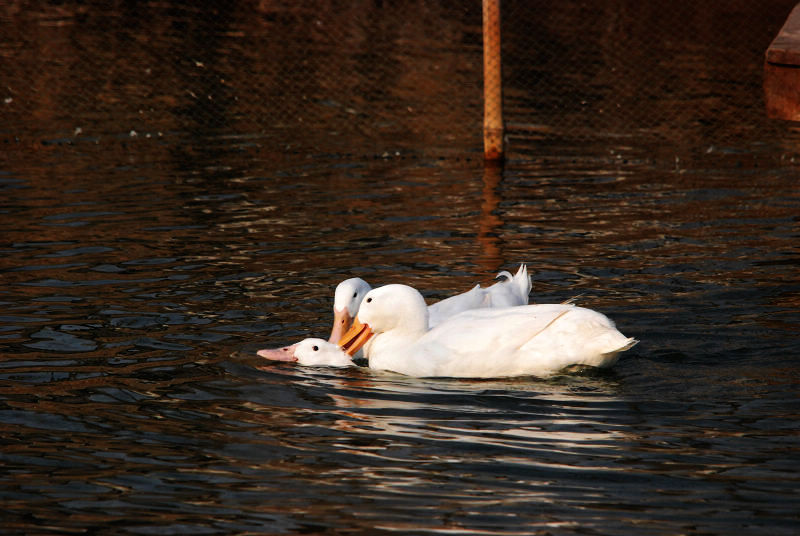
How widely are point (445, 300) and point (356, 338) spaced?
2.45 ft

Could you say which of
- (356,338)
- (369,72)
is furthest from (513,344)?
(369,72)

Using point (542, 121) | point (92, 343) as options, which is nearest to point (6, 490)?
point (92, 343)

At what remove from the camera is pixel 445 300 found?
28.8 feet

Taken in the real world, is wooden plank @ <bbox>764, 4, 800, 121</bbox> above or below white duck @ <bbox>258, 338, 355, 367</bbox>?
above

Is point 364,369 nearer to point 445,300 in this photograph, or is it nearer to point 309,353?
point 309,353

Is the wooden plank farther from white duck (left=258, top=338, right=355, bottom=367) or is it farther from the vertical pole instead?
the vertical pole

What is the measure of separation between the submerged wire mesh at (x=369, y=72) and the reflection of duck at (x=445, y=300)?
791cm

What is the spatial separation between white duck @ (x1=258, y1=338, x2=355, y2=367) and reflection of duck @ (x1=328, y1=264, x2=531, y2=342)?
360 mm

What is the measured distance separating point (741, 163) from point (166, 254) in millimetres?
7847

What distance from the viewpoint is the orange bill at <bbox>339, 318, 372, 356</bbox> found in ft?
27.5

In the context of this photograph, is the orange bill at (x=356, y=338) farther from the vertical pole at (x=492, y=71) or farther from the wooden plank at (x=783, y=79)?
the vertical pole at (x=492, y=71)

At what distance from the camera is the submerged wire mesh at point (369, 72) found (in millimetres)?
18297

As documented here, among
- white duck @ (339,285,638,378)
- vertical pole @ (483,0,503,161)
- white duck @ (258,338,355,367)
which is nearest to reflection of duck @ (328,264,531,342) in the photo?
white duck @ (258,338,355,367)

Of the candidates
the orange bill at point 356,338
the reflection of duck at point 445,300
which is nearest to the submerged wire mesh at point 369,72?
the reflection of duck at point 445,300
